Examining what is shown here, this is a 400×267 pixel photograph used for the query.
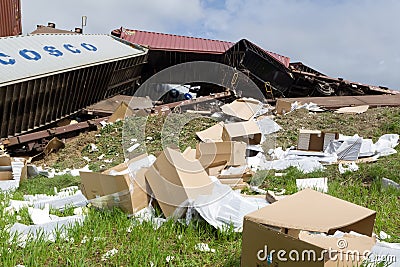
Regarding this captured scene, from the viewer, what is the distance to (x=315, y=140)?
212 inches

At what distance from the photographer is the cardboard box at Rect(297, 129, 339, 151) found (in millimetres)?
5324

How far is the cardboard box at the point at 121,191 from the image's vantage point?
9.55ft

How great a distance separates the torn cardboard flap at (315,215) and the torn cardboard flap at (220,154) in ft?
5.82

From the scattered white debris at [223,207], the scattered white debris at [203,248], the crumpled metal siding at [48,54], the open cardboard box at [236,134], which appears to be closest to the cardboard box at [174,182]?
the scattered white debris at [223,207]

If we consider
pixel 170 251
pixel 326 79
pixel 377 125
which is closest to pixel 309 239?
pixel 170 251

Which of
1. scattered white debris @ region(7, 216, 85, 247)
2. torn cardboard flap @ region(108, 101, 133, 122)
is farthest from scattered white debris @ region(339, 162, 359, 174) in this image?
torn cardboard flap @ region(108, 101, 133, 122)

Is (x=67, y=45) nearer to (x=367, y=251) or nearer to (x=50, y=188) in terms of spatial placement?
(x=50, y=188)

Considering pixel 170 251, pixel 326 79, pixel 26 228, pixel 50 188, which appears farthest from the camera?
pixel 326 79

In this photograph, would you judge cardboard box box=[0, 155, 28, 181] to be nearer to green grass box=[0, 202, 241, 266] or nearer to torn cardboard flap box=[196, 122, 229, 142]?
torn cardboard flap box=[196, 122, 229, 142]

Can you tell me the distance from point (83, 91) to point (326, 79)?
637cm

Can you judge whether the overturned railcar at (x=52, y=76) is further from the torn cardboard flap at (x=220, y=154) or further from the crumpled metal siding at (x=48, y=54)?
the torn cardboard flap at (x=220, y=154)

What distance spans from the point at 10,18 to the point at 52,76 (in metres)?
3.97

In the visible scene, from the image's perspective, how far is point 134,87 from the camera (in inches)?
491

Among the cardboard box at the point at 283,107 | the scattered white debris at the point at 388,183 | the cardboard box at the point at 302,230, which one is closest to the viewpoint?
the cardboard box at the point at 302,230
